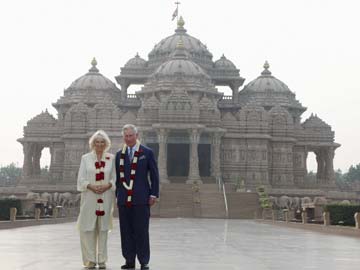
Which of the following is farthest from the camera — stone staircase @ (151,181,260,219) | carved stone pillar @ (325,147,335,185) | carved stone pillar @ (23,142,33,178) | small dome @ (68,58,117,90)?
small dome @ (68,58,117,90)

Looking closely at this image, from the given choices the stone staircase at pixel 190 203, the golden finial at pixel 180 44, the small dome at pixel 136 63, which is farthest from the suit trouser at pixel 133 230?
the small dome at pixel 136 63

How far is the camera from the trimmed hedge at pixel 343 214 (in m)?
28.4

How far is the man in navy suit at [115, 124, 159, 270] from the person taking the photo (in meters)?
10.7

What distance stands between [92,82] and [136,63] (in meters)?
6.76

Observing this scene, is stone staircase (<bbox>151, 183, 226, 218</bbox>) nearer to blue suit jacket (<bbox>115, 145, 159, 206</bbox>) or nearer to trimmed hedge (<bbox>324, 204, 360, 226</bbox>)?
trimmed hedge (<bbox>324, 204, 360, 226</bbox>)

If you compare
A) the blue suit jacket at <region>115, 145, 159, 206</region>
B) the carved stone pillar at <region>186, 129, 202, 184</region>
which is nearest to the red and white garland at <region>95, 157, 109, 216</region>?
the blue suit jacket at <region>115, 145, 159, 206</region>

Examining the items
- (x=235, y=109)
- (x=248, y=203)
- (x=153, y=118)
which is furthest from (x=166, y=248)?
(x=235, y=109)

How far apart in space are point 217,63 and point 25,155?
1133 inches

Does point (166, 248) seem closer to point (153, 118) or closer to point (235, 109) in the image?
point (153, 118)

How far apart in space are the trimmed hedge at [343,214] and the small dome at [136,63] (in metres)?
62.1

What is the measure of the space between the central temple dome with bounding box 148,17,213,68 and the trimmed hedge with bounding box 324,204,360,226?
57.8 meters

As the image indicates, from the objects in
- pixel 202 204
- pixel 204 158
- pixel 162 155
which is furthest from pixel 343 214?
pixel 204 158

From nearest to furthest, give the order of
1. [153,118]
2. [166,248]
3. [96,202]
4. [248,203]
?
[96,202]
[166,248]
[248,203]
[153,118]

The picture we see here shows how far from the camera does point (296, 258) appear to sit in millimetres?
12398
